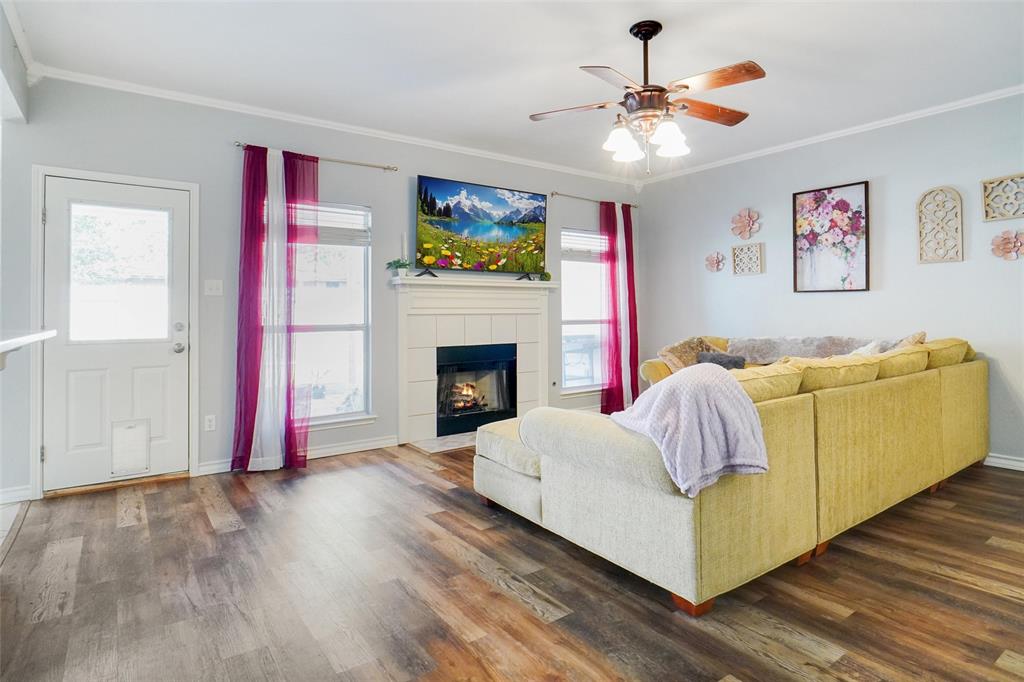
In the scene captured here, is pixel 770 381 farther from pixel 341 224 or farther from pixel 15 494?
pixel 15 494

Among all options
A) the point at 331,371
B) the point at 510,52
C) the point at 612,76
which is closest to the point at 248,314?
the point at 331,371

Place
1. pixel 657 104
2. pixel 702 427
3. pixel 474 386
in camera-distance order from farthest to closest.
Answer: pixel 474 386 → pixel 657 104 → pixel 702 427

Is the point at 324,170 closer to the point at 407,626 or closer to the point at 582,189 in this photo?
the point at 582,189

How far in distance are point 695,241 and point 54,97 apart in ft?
17.6

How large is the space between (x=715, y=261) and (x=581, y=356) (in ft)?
5.55

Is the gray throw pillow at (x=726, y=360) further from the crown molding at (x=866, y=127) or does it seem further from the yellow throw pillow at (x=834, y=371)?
the crown molding at (x=866, y=127)

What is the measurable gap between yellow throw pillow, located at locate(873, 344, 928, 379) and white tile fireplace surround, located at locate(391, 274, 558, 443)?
3.09 meters

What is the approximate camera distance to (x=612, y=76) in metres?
2.65

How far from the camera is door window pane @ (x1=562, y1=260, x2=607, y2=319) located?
19.4ft

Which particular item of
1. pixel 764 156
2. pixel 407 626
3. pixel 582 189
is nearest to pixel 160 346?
pixel 407 626

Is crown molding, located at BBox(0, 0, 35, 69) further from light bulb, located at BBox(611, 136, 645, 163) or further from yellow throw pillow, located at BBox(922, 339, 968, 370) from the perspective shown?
yellow throw pillow, located at BBox(922, 339, 968, 370)

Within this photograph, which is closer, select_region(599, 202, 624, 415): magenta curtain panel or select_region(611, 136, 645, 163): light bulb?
select_region(611, 136, 645, 163): light bulb

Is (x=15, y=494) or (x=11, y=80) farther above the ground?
(x=11, y=80)

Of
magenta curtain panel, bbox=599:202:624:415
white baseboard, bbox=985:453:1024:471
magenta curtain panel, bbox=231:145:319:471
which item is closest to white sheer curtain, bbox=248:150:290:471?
magenta curtain panel, bbox=231:145:319:471
